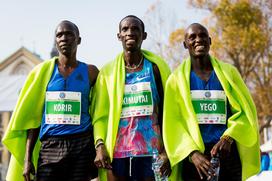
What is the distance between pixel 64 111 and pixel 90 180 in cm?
66

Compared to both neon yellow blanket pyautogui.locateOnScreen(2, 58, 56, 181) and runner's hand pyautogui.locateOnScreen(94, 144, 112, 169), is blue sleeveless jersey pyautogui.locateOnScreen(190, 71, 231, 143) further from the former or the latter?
neon yellow blanket pyautogui.locateOnScreen(2, 58, 56, 181)

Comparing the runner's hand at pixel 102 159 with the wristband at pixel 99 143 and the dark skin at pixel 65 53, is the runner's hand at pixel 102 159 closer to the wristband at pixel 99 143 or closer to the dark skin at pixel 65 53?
A: the wristband at pixel 99 143

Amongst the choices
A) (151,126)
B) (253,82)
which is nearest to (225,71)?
(151,126)

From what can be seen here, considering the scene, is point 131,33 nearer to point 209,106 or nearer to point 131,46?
point 131,46

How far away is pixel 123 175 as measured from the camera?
4.30 m

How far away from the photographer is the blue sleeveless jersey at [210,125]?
4105 mm

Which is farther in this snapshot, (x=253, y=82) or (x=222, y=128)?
(x=253, y=82)

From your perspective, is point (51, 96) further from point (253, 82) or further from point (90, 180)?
point (253, 82)

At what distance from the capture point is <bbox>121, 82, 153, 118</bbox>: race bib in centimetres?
430

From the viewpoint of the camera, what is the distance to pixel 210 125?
163 inches

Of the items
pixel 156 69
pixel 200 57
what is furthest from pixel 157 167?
pixel 200 57

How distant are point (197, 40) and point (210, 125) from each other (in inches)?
28.8

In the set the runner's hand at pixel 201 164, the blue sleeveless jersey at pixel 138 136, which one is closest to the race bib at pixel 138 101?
the blue sleeveless jersey at pixel 138 136

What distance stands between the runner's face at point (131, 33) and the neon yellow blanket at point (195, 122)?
448 mm
